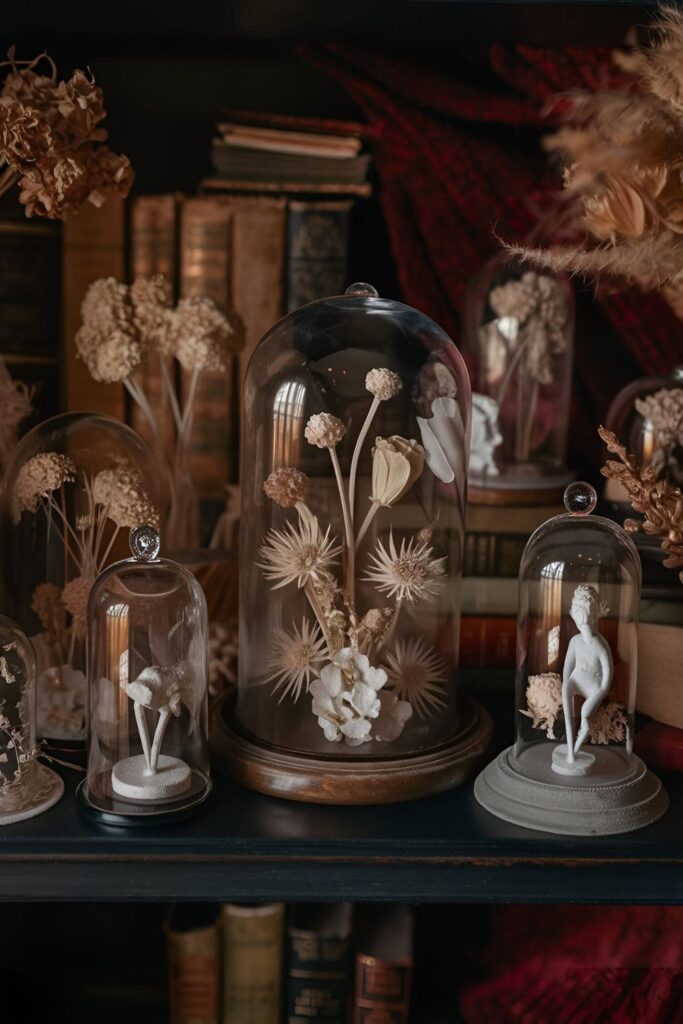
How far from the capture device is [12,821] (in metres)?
0.87

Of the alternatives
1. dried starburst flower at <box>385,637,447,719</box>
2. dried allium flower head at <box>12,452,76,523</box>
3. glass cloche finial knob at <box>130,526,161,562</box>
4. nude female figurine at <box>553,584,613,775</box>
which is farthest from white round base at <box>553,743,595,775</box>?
dried allium flower head at <box>12,452,76,523</box>

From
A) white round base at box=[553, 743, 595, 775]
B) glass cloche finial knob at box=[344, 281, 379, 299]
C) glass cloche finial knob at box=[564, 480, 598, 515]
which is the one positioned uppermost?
glass cloche finial knob at box=[344, 281, 379, 299]

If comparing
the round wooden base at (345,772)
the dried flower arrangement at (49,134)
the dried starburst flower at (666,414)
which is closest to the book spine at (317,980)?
the round wooden base at (345,772)

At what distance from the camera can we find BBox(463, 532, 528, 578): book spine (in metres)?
1.12

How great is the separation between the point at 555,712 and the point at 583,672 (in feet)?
0.16

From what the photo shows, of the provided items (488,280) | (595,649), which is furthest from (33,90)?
(595,649)

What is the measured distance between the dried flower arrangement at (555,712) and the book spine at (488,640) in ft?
0.53

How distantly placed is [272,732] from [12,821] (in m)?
0.21

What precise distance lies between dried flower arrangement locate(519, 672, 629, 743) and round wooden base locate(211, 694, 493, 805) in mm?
58

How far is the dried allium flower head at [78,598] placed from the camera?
1.01 meters

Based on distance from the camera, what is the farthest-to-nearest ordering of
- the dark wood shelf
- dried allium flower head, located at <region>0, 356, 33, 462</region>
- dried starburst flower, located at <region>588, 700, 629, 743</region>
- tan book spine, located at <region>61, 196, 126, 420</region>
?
tan book spine, located at <region>61, 196, 126, 420</region>
dried allium flower head, located at <region>0, 356, 33, 462</region>
dried starburst flower, located at <region>588, 700, 629, 743</region>
the dark wood shelf

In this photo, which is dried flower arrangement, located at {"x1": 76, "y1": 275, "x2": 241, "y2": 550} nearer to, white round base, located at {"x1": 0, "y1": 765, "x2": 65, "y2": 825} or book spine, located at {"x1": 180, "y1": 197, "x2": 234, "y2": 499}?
book spine, located at {"x1": 180, "y1": 197, "x2": 234, "y2": 499}

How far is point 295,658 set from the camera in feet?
3.16

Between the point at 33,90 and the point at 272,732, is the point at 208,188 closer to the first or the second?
the point at 33,90
